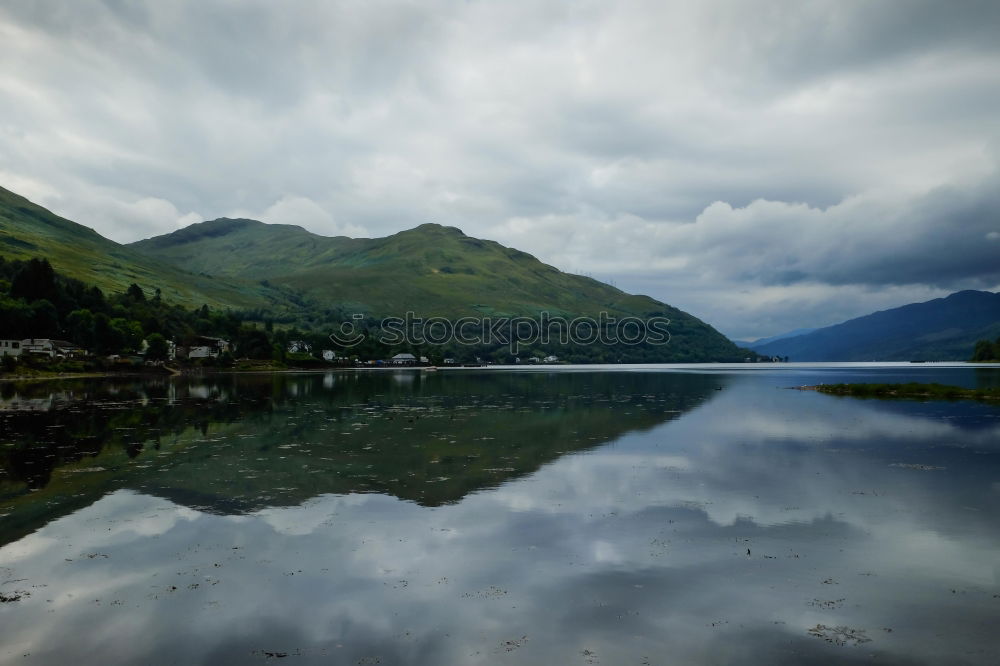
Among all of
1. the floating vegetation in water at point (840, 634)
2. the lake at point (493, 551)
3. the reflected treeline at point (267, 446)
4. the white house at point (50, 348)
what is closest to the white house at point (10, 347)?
the white house at point (50, 348)

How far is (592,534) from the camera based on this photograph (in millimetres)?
24203

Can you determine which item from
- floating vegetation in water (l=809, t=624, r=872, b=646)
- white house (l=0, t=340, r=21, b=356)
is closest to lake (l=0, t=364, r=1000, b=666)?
floating vegetation in water (l=809, t=624, r=872, b=646)

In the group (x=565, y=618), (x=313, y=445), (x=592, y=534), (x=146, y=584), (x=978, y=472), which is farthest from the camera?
(x=313, y=445)

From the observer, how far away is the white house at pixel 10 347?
151075 mm

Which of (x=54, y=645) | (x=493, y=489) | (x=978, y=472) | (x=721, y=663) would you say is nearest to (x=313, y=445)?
(x=493, y=489)

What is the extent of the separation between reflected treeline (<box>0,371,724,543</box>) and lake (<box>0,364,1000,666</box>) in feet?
1.10

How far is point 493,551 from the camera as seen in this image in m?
22.0

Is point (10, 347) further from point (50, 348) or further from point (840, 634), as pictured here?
point (840, 634)

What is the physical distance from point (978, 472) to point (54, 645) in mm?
43842

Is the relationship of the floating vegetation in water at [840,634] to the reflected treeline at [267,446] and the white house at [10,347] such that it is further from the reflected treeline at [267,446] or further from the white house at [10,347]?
the white house at [10,347]

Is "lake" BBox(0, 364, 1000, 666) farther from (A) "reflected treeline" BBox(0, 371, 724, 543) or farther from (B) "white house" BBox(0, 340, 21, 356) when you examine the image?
(B) "white house" BBox(0, 340, 21, 356)

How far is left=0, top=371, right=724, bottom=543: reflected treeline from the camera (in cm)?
3084

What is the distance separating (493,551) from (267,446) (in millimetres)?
28355

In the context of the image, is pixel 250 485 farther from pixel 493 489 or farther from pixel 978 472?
pixel 978 472
